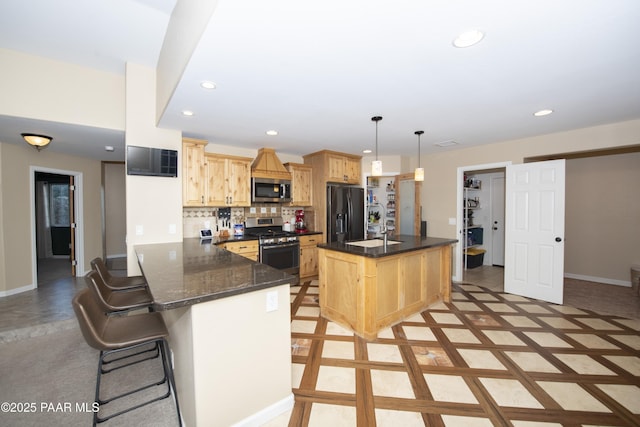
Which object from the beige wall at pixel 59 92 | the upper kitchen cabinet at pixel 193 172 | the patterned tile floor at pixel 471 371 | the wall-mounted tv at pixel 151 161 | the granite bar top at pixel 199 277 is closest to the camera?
the granite bar top at pixel 199 277

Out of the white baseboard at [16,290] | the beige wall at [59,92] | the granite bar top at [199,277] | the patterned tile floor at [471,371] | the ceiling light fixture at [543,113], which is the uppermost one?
the beige wall at [59,92]

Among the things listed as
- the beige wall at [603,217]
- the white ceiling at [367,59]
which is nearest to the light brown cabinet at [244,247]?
the white ceiling at [367,59]

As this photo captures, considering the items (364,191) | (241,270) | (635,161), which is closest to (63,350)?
(241,270)

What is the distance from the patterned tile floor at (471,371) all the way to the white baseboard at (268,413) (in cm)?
4

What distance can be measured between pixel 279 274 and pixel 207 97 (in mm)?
1879

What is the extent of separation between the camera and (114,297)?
7.23 ft

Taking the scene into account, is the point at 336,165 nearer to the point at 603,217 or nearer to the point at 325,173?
the point at 325,173

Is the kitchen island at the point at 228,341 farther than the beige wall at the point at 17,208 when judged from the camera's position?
No

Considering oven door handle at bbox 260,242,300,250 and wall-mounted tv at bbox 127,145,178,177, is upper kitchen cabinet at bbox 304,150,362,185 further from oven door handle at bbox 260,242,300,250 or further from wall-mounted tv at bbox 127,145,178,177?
wall-mounted tv at bbox 127,145,178,177

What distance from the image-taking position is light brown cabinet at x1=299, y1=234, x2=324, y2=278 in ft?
15.3

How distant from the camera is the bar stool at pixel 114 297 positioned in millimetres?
1872

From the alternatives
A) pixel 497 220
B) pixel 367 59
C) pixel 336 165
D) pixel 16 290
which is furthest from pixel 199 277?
pixel 497 220

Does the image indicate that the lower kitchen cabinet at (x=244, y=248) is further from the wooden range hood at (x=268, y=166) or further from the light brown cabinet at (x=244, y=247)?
the wooden range hood at (x=268, y=166)

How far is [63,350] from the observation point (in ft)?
8.40
